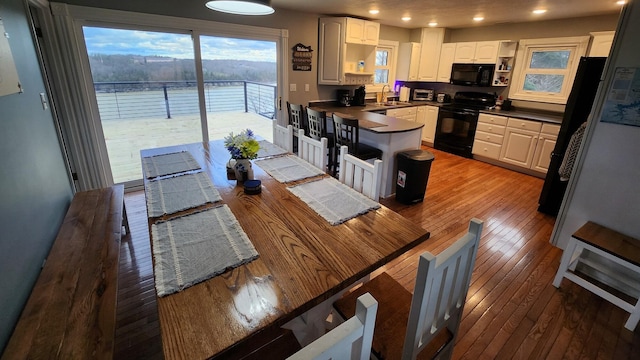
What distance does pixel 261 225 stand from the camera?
53.9 inches

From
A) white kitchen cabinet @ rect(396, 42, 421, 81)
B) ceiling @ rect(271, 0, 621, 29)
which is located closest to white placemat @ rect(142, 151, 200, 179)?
ceiling @ rect(271, 0, 621, 29)

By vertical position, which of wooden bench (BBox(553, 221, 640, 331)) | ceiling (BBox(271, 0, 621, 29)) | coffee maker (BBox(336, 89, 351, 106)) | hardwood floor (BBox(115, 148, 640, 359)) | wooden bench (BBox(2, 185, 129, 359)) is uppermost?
ceiling (BBox(271, 0, 621, 29))

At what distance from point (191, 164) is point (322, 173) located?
0.98m

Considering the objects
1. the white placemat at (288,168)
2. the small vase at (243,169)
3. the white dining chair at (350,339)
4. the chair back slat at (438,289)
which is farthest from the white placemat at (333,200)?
the white dining chair at (350,339)

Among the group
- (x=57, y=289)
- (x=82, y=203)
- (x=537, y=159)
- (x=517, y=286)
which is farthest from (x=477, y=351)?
(x=537, y=159)

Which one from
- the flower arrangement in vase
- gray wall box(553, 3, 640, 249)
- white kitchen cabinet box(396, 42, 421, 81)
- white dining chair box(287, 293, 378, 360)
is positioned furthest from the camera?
white kitchen cabinet box(396, 42, 421, 81)

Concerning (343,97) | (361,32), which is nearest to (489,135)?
(343,97)

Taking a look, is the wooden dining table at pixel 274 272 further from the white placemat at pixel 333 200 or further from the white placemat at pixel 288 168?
the white placemat at pixel 288 168

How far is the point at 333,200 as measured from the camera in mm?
1619

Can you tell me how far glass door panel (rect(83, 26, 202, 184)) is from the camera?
3109 millimetres

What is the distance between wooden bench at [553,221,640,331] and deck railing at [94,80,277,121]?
3965 mm

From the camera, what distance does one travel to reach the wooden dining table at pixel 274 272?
822 millimetres

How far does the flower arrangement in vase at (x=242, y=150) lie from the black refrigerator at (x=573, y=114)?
2969mm

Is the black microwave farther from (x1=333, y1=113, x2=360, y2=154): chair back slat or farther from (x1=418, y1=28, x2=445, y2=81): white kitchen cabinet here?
(x1=333, y1=113, x2=360, y2=154): chair back slat
